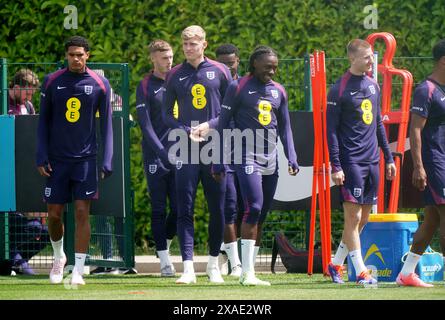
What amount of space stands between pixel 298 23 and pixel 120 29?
217cm

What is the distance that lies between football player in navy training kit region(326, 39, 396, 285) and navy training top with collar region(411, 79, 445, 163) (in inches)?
18.6

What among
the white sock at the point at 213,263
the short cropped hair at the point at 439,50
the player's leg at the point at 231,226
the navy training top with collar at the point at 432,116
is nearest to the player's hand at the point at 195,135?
the player's leg at the point at 231,226

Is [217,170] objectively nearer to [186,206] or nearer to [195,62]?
[186,206]

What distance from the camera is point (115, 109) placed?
43.4ft

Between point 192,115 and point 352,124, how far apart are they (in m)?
1.43

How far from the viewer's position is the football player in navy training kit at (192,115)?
1144 centimetres

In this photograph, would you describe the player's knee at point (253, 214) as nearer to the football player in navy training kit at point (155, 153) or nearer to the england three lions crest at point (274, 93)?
the england three lions crest at point (274, 93)

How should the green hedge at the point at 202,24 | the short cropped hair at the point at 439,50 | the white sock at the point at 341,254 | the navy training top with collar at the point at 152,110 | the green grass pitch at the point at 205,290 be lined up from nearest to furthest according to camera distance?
the green grass pitch at the point at 205,290, the short cropped hair at the point at 439,50, the white sock at the point at 341,254, the navy training top with collar at the point at 152,110, the green hedge at the point at 202,24

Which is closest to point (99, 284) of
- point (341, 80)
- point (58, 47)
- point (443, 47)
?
point (341, 80)

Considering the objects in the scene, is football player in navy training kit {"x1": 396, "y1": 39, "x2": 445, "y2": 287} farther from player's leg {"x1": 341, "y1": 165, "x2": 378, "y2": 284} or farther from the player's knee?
the player's knee

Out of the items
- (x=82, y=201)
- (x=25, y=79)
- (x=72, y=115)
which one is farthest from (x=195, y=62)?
(x=25, y=79)

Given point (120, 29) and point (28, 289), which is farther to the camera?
point (120, 29)

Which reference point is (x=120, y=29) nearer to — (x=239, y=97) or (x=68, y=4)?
(x=68, y=4)

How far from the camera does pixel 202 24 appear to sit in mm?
15555
